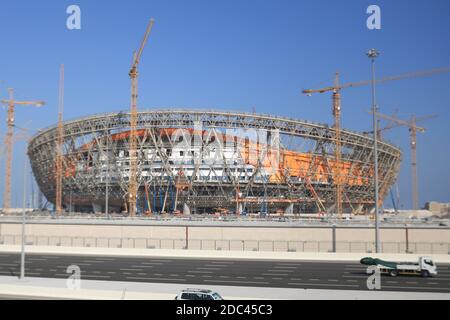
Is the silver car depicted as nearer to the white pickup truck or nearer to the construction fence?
the white pickup truck

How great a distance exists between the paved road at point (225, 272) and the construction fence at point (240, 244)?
279 inches

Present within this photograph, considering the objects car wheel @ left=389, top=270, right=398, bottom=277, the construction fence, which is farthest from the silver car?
the construction fence

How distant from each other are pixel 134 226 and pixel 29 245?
10.9 metres

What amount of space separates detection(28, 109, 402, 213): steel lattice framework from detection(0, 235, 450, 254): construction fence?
4301 centimetres

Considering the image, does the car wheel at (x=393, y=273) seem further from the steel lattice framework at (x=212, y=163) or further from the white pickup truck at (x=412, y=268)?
Answer: the steel lattice framework at (x=212, y=163)

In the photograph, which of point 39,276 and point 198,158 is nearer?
point 39,276

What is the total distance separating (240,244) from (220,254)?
5177 mm

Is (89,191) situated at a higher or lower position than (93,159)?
lower

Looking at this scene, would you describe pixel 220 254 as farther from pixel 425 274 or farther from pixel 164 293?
pixel 164 293

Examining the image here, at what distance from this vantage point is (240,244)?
47250 mm

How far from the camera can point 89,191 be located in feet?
337
